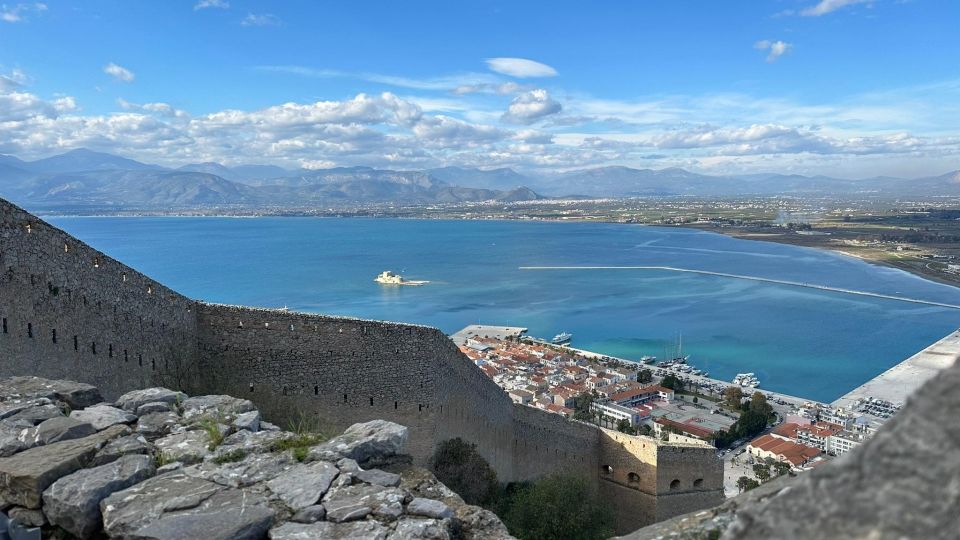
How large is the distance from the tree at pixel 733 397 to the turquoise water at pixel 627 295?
5782 millimetres

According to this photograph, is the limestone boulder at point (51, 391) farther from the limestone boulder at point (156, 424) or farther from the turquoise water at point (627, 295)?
the turquoise water at point (627, 295)

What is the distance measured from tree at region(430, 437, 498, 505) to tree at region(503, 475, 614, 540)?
0.71 m

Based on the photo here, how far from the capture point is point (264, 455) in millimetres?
4059

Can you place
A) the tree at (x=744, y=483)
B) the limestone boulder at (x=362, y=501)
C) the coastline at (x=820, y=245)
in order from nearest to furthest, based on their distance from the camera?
the limestone boulder at (x=362, y=501) < the tree at (x=744, y=483) < the coastline at (x=820, y=245)

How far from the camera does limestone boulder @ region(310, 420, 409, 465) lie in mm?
4234

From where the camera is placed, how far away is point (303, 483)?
3.57 metres

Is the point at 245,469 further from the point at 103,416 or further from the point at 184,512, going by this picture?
the point at 103,416

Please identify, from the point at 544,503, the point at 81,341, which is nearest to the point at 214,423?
the point at 81,341

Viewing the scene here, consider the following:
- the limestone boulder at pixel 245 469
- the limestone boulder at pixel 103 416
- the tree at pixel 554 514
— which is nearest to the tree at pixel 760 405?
the tree at pixel 554 514

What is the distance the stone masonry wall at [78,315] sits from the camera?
6.27 meters

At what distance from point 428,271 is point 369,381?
76790 mm

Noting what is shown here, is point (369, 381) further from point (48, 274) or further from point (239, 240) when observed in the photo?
point (239, 240)

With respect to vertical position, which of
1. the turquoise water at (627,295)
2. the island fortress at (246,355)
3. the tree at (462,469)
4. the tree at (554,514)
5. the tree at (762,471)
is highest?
the island fortress at (246,355)

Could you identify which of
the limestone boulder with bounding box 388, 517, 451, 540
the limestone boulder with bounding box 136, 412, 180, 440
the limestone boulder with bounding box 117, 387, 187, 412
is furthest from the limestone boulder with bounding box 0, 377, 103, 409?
the limestone boulder with bounding box 388, 517, 451, 540
